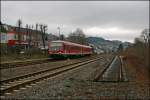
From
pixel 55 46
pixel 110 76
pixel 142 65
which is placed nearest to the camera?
pixel 110 76

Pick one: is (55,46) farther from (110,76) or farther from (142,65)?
(110,76)

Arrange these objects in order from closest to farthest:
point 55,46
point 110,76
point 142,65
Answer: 1. point 110,76
2. point 142,65
3. point 55,46

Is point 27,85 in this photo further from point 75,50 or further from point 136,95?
point 75,50

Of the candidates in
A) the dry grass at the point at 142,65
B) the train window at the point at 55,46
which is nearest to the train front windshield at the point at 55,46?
the train window at the point at 55,46

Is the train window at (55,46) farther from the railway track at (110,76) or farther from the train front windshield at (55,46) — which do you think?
the railway track at (110,76)

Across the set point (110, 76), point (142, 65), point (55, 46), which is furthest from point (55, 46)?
point (110, 76)

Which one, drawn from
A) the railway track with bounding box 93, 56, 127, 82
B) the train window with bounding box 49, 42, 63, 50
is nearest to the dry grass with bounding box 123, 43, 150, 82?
the railway track with bounding box 93, 56, 127, 82

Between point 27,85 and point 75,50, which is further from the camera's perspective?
point 75,50

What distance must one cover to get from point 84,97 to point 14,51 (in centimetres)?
5985

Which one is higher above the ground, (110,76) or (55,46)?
(55,46)

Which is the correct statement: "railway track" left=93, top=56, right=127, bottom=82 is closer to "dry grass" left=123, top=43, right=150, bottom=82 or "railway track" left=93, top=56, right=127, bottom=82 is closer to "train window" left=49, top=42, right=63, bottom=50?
"dry grass" left=123, top=43, right=150, bottom=82

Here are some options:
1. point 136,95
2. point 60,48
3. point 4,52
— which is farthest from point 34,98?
point 4,52

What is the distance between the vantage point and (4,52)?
210ft

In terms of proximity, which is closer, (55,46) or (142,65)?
(142,65)
